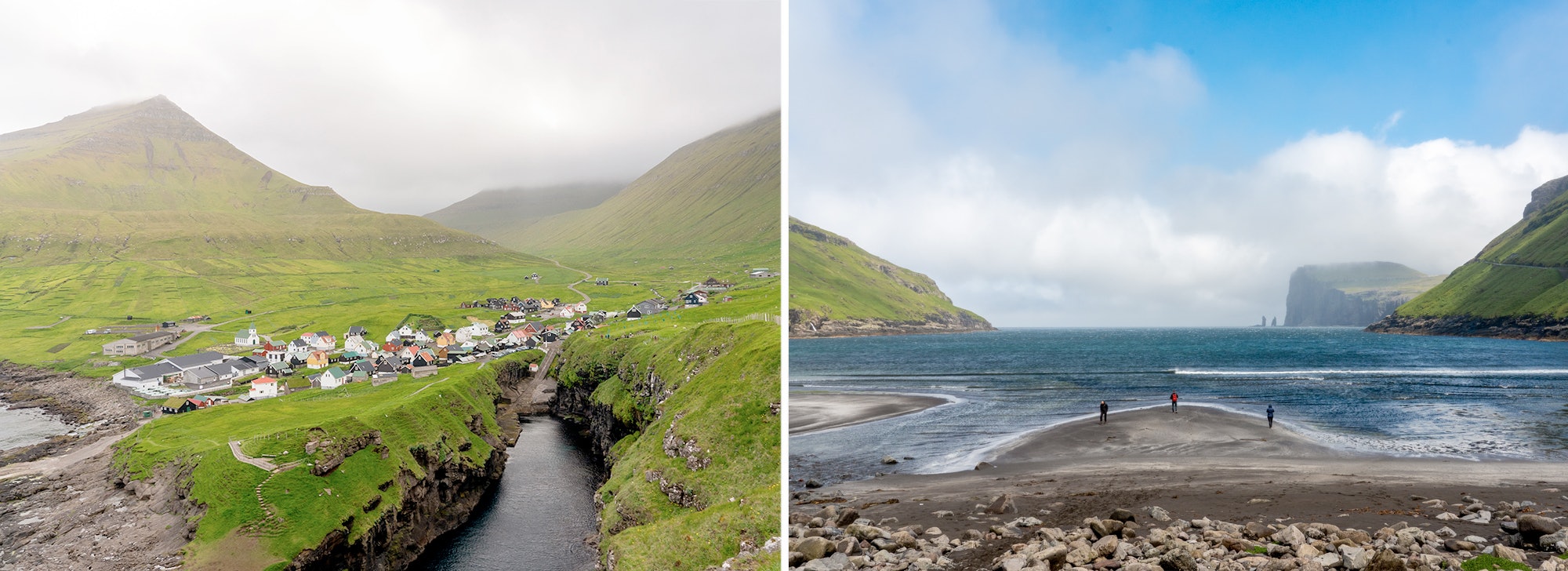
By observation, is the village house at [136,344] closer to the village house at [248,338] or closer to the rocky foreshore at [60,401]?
the rocky foreshore at [60,401]

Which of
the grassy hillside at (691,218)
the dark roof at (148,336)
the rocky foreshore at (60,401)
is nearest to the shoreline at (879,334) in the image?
the grassy hillside at (691,218)

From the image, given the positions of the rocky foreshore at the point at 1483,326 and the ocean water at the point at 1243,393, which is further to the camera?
the rocky foreshore at the point at 1483,326

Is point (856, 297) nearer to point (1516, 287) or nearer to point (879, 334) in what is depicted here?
point (879, 334)

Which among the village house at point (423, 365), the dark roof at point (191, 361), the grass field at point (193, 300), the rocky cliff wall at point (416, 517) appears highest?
the grass field at point (193, 300)

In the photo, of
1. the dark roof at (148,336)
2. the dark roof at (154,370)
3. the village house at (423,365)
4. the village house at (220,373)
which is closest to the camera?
the dark roof at (148,336)

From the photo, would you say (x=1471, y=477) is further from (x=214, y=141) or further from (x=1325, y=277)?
(x=1325, y=277)

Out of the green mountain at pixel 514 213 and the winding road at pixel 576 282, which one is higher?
the green mountain at pixel 514 213

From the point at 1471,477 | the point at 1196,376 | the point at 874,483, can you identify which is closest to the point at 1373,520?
the point at 1471,477
